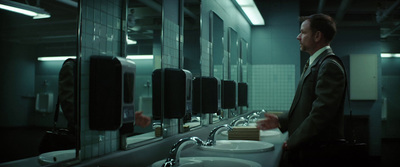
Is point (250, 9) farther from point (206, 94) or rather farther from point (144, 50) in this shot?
point (144, 50)

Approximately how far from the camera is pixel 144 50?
2.28 metres

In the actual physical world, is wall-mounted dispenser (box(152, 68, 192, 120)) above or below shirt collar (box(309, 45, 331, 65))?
below

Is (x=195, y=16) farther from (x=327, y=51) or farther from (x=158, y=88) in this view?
(x=327, y=51)

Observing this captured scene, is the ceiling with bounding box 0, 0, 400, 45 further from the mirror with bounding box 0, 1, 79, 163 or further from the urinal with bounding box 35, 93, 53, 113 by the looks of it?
the urinal with bounding box 35, 93, 53, 113

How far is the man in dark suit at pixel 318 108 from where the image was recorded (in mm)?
2029

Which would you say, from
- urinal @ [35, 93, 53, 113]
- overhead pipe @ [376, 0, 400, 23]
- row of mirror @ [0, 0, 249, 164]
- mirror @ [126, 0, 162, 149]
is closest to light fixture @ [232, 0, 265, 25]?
row of mirror @ [0, 0, 249, 164]

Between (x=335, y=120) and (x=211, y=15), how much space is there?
6.78ft

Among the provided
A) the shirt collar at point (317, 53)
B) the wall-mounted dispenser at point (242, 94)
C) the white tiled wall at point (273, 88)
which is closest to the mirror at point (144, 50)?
the shirt collar at point (317, 53)

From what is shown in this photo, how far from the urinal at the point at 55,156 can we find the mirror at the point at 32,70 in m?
0.02

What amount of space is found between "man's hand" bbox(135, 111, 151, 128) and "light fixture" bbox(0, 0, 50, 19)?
818 mm

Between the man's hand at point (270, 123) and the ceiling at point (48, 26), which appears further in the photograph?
the man's hand at point (270, 123)

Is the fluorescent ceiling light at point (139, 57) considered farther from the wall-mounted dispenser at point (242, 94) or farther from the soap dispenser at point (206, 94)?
the wall-mounted dispenser at point (242, 94)

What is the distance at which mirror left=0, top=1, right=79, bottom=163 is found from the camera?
4.63 ft

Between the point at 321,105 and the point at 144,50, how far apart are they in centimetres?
110
